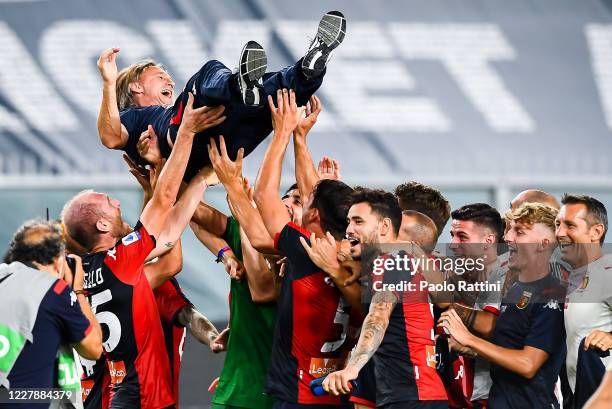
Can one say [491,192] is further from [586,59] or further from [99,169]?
[99,169]

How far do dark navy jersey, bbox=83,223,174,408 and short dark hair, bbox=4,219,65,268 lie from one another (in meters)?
0.81

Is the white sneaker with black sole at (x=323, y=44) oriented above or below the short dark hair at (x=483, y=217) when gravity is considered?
above

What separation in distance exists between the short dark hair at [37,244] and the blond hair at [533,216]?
2.31 meters

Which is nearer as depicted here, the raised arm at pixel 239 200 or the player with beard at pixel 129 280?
the raised arm at pixel 239 200

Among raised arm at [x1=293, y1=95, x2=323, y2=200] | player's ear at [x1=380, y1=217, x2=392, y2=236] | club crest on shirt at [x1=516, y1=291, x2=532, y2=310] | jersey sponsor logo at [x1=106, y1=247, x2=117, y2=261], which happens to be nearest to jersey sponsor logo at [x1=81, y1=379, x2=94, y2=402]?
jersey sponsor logo at [x1=106, y1=247, x2=117, y2=261]

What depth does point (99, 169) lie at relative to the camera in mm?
11117

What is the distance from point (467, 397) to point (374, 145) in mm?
6354

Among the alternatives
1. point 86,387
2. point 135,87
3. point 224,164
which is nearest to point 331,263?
point 224,164

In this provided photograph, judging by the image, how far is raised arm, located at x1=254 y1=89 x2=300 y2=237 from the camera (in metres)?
5.05

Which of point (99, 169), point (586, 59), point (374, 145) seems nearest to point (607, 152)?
point (586, 59)

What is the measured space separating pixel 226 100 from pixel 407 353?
1488 millimetres

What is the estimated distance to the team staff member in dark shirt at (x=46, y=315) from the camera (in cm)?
431

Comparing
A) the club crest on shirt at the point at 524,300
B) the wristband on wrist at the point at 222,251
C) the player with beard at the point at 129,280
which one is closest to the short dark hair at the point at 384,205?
the club crest on shirt at the point at 524,300

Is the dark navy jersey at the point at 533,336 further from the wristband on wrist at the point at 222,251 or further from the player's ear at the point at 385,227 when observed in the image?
the wristband on wrist at the point at 222,251
